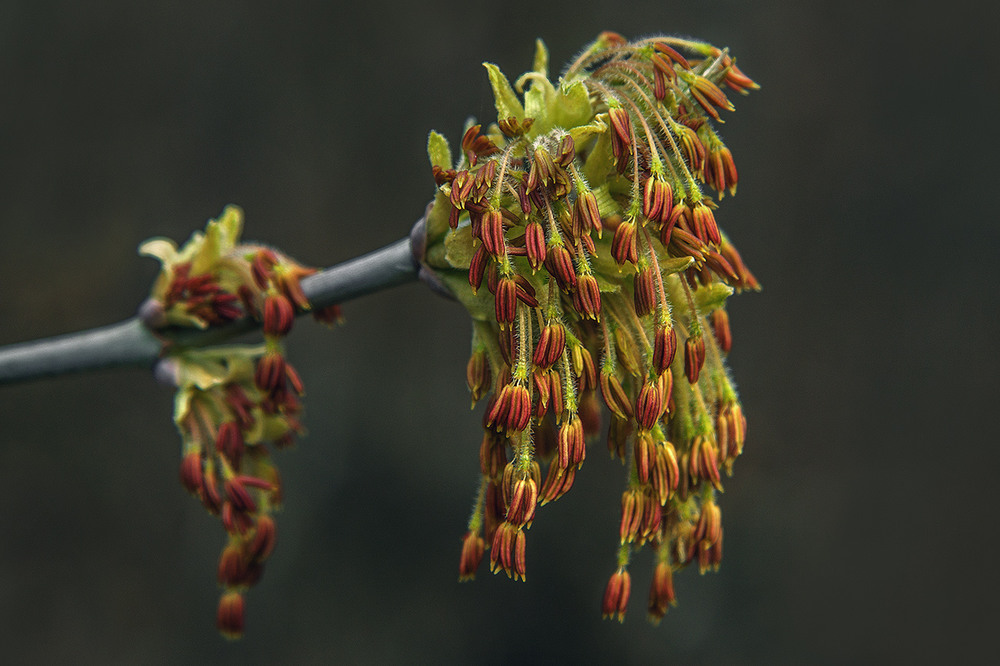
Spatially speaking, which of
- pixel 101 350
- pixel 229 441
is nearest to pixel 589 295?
pixel 229 441

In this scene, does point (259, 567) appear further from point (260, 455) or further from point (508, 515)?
point (508, 515)

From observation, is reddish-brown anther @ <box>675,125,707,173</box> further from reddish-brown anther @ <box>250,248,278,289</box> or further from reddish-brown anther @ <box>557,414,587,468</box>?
reddish-brown anther @ <box>250,248,278,289</box>

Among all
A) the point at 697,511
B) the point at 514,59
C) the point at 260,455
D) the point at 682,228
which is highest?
the point at 514,59

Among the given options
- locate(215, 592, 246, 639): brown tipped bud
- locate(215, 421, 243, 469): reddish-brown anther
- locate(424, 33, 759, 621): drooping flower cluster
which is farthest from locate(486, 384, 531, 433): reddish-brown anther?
locate(215, 592, 246, 639): brown tipped bud

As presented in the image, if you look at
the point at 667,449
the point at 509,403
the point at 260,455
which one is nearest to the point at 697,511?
the point at 667,449

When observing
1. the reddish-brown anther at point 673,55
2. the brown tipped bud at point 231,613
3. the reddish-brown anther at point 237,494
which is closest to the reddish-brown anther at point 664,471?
the reddish-brown anther at point 673,55

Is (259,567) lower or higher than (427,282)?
lower

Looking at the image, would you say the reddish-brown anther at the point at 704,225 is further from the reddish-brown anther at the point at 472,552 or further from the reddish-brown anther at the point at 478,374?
the reddish-brown anther at the point at 472,552
